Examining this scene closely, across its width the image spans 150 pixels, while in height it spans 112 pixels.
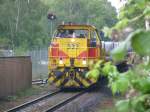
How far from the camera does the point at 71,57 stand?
21922mm

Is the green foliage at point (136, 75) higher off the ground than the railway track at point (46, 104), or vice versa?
the green foliage at point (136, 75)

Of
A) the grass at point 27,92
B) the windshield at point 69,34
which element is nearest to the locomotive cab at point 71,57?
the windshield at point 69,34

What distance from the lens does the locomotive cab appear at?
2181 cm

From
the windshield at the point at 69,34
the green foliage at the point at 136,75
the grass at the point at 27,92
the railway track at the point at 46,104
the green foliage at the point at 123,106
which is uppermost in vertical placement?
the windshield at the point at 69,34

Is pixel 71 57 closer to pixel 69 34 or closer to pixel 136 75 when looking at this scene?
pixel 69 34

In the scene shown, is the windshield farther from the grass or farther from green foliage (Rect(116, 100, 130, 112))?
green foliage (Rect(116, 100, 130, 112))

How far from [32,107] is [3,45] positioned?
34.0 m

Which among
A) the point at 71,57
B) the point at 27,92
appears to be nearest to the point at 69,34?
the point at 71,57

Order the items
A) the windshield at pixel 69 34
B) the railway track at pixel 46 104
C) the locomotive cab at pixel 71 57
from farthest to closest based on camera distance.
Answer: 1. the windshield at pixel 69 34
2. the locomotive cab at pixel 71 57
3. the railway track at pixel 46 104

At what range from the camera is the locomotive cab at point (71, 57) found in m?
21.8

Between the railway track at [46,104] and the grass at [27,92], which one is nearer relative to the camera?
the railway track at [46,104]

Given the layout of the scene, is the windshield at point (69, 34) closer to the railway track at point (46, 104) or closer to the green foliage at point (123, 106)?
the railway track at point (46, 104)

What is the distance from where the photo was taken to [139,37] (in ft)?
7.05

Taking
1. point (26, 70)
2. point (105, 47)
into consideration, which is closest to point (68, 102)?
point (26, 70)
